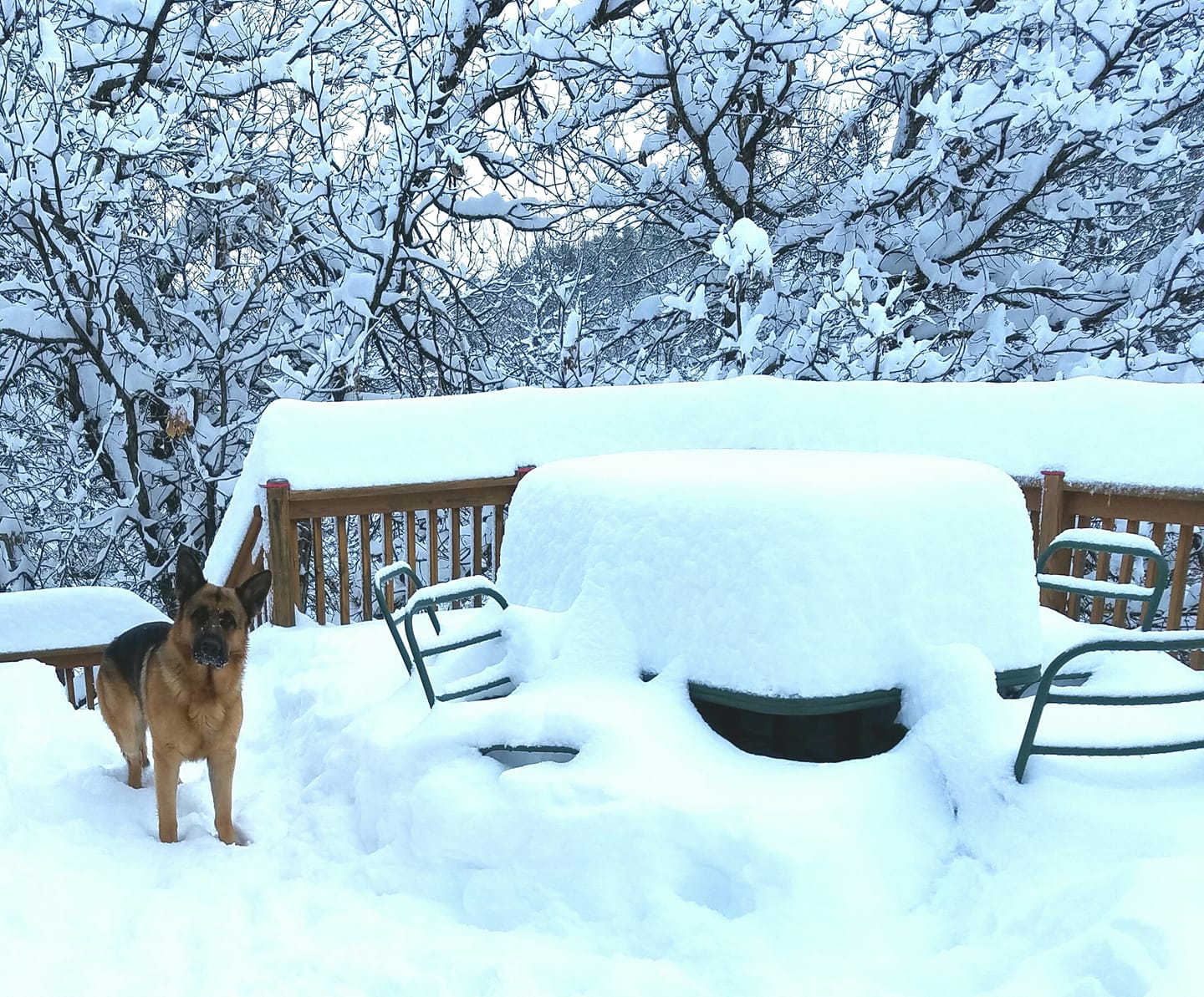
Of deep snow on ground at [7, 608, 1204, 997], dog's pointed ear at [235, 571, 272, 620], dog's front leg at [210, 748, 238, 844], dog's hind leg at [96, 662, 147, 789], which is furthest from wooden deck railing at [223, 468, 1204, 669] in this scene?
deep snow on ground at [7, 608, 1204, 997]

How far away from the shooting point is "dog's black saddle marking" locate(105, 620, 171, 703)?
3043 mm

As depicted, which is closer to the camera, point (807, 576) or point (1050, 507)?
point (807, 576)

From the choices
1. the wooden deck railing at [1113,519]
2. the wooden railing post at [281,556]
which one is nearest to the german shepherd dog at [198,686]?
the wooden railing post at [281,556]

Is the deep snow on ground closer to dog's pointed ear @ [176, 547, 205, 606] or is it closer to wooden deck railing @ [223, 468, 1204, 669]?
dog's pointed ear @ [176, 547, 205, 606]

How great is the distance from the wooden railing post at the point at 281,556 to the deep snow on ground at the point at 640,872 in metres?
2.10

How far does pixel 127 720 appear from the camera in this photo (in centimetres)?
313

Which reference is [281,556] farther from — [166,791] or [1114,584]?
[1114,584]

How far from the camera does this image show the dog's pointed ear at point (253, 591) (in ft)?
9.66

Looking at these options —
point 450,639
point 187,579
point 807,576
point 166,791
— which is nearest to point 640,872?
point 807,576

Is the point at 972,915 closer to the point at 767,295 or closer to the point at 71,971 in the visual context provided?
the point at 71,971

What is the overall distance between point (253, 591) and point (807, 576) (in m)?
1.95

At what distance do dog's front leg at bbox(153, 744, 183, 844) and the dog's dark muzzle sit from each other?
1.15 ft

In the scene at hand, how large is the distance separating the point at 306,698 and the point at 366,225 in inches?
202

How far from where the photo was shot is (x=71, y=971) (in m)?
1.99
